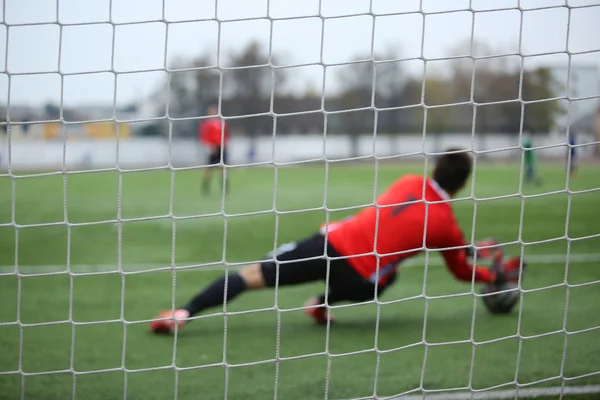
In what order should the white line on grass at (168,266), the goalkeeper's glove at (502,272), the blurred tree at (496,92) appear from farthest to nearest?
the blurred tree at (496,92)
the white line on grass at (168,266)
the goalkeeper's glove at (502,272)

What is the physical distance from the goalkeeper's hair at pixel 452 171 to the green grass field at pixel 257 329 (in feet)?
1.78

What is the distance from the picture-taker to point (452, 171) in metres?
3.99

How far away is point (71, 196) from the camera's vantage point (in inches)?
525

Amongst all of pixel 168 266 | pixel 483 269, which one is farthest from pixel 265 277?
pixel 168 266

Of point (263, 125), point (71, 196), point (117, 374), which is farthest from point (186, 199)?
point (263, 125)

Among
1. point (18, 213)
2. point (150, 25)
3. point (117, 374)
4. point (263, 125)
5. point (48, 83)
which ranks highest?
point (150, 25)

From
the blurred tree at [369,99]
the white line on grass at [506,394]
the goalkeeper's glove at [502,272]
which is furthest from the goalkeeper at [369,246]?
the blurred tree at [369,99]

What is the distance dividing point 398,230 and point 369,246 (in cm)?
17

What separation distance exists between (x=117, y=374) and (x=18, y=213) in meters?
7.73

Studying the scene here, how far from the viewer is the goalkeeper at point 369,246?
3.91 metres

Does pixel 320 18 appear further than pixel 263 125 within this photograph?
No

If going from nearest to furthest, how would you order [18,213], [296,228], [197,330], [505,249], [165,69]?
1. [165,69]
2. [197,330]
3. [505,249]
4. [296,228]
5. [18,213]

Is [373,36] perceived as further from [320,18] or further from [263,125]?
[263,125]

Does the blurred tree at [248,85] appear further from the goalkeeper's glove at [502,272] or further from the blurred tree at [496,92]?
the goalkeeper's glove at [502,272]
